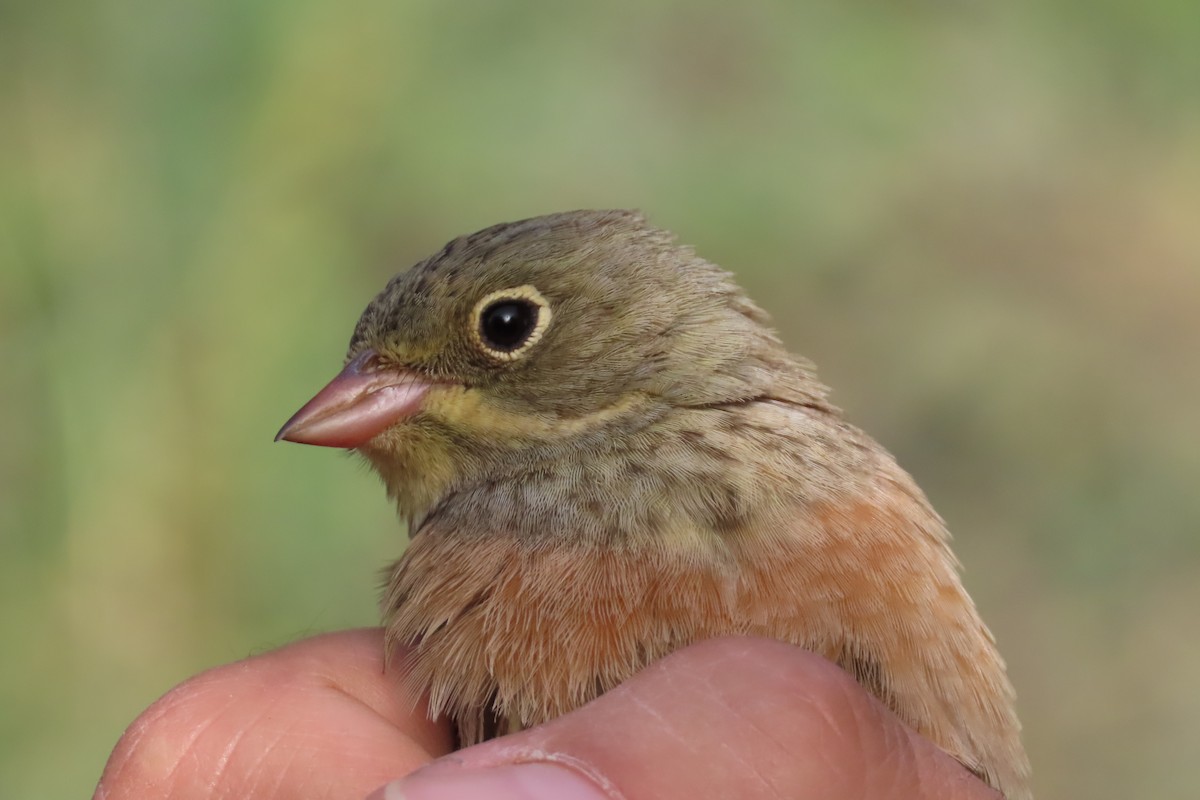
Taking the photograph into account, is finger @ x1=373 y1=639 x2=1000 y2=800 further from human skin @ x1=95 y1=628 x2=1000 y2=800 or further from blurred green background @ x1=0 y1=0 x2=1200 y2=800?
blurred green background @ x1=0 y1=0 x2=1200 y2=800

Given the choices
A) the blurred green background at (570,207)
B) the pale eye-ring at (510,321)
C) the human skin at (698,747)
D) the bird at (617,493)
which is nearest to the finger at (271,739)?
the human skin at (698,747)

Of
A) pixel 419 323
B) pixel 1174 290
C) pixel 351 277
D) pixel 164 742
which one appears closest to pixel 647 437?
pixel 419 323

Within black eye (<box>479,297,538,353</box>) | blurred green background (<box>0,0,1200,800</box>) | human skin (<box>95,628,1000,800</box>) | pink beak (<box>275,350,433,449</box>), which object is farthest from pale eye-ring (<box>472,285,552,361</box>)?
blurred green background (<box>0,0,1200,800</box>)

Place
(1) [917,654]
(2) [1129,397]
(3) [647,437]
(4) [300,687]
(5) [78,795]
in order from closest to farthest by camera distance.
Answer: (1) [917,654] < (3) [647,437] < (4) [300,687] < (5) [78,795] < (2) [1129,397]

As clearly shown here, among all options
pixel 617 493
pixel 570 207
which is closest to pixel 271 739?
pixel 617 493

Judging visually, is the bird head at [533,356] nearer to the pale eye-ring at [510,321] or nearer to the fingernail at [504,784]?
the pale eye-ring at [510,321]

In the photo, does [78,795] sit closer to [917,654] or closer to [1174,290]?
[917,654]
